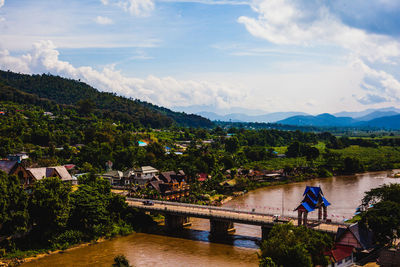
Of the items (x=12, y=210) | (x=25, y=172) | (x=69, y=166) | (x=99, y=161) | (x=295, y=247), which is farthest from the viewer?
(x=99, y=161)

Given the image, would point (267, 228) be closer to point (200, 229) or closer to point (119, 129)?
point (200, 229)

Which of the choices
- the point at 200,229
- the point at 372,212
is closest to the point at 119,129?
the point at 200,229

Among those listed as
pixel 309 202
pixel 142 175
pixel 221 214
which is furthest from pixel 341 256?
pixel 142 175

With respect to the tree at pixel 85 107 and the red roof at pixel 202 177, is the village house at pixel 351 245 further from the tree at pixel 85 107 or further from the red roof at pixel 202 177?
the tree at pixel 85 107

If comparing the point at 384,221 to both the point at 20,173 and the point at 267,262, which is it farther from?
the point at 20,173

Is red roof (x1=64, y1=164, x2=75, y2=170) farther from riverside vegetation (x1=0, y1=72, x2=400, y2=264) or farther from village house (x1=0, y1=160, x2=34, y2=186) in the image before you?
village house (x1=0, y1=160, x2=34, y2=186)

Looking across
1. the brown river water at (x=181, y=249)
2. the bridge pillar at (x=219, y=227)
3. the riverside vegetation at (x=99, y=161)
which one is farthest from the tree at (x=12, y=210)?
the bridge pillar at (x=219, y=227)
